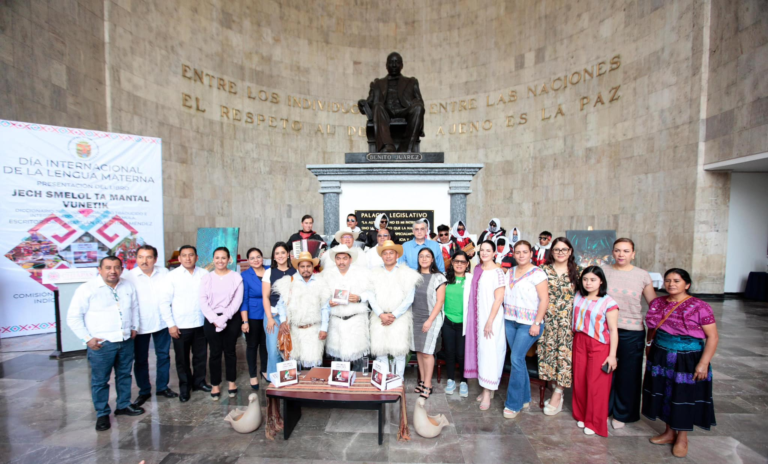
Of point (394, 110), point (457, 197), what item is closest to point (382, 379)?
point (457, 197)

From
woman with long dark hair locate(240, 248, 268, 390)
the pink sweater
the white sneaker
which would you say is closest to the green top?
the white sneaker

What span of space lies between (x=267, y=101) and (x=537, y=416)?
1338 centimetres

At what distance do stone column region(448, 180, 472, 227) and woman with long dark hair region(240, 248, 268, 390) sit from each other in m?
4.32

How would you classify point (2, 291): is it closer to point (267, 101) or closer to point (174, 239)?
point (174, 239)

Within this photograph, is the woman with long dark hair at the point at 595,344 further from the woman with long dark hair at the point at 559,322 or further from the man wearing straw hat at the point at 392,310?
the man wearing straw hat at the point at 392,310

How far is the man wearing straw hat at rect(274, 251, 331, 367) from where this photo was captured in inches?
138

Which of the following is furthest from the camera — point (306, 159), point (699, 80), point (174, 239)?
point (306, 159)

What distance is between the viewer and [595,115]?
36.3 ft

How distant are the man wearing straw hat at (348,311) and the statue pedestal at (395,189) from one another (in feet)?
11.4

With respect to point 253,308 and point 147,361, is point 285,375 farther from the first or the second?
point 147,361

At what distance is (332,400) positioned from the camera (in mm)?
2912

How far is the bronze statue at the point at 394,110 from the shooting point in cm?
768

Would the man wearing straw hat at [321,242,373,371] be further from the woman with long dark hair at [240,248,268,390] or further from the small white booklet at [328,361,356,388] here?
the woman with long dark hair at [240,248,268,390]

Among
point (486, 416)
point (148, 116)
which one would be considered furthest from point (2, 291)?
point (486, 416)
